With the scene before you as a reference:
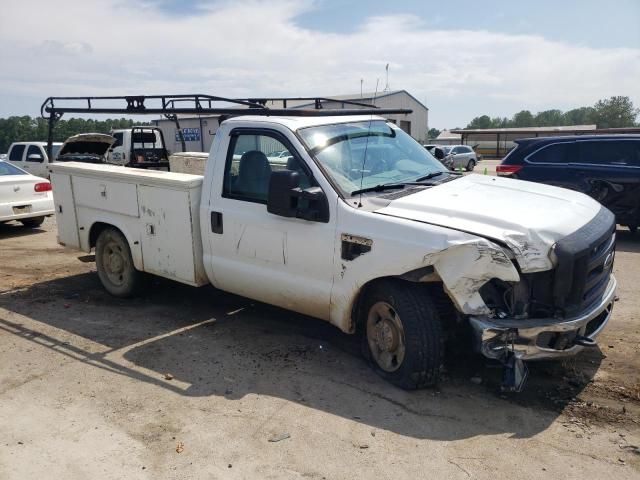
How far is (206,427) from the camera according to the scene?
3.74m

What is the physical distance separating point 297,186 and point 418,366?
1619 millimetres

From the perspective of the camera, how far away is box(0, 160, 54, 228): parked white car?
10.4 metres

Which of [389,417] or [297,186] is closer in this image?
[389,417]

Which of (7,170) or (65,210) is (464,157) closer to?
(7,170)

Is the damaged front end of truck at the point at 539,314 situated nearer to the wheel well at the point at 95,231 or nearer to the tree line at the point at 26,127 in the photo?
the wheel well at the point at 95,231

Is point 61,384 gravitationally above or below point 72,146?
below

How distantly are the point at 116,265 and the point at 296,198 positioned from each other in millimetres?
3050

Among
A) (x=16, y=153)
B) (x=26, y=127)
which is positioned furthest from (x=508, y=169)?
(x=26, y=127)

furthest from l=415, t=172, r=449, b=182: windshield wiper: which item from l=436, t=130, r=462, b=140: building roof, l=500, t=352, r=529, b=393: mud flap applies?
l=436, t=130, r=462, b=140: building roof

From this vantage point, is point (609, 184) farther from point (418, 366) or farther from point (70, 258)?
point (70, 258)

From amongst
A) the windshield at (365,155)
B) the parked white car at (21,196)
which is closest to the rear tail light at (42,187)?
the parked white car at (21,196)

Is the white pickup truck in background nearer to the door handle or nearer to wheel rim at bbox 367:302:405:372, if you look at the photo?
the door handle

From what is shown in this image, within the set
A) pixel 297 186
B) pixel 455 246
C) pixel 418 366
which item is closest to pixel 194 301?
pixel 297 186

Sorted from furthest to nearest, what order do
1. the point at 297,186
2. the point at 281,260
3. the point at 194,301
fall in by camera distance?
1. the point at 194,301
2. the point at 281,260
3. the point at 297,186
